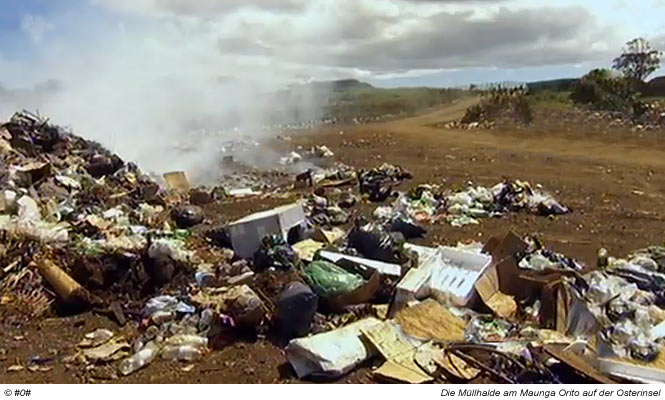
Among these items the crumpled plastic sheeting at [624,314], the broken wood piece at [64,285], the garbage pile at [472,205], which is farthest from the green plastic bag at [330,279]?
the garbage pile at [472,205]

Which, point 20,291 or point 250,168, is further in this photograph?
point 250,168

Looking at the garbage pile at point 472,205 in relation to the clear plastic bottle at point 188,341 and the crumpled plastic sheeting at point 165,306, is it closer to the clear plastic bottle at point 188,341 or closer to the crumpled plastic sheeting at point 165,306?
the crumpled plastic sheeting at point 165,306

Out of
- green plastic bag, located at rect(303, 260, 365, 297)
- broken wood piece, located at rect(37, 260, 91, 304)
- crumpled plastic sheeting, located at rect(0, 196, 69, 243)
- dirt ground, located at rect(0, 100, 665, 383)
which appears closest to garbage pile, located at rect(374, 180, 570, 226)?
dirt ground, located at rect(0, 100, 665, 383)

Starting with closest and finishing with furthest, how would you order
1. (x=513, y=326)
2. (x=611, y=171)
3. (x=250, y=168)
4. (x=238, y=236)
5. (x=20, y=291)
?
(x=513, y=326) < (x=20, y=291) < (x=238, y=236) < (x=611, y=171) < (x=250, y=168)

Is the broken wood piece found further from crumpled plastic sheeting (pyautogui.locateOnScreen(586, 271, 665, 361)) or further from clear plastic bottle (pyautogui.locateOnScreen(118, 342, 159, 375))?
crumpled plastic sheeting (pyautogui.locateOnScreen(586, 271, 665, 361))

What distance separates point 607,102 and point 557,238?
13218 mm

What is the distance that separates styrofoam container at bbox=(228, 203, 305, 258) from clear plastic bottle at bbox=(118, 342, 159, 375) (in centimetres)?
183

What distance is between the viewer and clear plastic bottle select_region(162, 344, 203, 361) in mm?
4078

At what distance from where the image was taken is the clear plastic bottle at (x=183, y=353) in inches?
161

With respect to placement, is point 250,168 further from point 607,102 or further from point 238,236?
point 607,102

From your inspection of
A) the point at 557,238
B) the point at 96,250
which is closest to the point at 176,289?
the point at 96,250

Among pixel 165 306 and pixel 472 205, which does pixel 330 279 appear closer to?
pixel 165 306

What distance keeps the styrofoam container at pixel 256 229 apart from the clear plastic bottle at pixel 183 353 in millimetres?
1770
